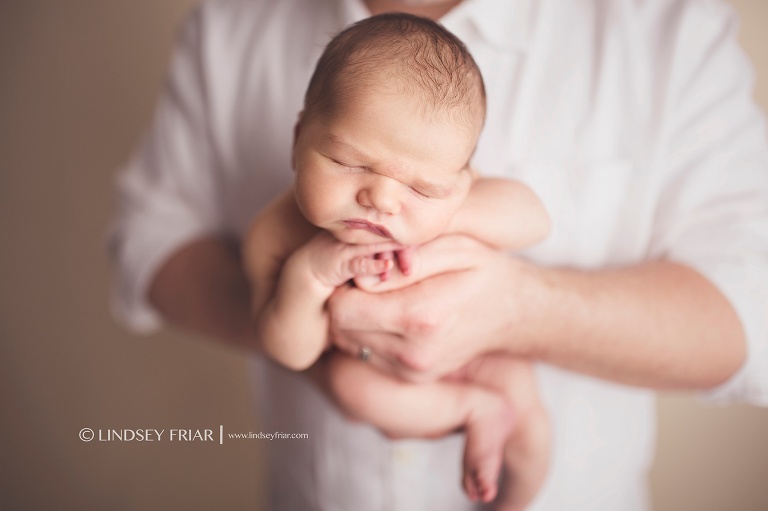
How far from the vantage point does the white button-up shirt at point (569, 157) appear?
0.68 meters

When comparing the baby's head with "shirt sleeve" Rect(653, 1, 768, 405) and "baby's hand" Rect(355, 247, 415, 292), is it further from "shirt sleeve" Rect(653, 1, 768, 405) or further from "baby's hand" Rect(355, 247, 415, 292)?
"shirt sleeve" Rect(653, 1, 768, 405)

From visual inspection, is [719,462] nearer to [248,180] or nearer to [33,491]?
[248,180]

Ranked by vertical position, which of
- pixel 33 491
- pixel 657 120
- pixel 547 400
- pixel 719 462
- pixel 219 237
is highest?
pixel 657 120

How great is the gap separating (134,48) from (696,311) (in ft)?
3.61

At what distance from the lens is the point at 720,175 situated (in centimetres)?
68

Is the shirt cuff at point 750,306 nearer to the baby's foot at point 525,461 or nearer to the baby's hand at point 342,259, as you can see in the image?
the baby's foot at point 525,461

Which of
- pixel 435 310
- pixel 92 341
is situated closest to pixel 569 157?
pixel 435 310

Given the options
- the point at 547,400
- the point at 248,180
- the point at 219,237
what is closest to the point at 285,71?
Result: the point at 248,180

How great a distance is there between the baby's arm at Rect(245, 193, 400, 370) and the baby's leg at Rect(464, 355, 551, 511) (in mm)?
188

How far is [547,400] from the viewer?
0.78 meters

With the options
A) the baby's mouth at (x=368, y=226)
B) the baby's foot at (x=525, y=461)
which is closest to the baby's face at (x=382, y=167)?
the baby's mouth at (x=368, y=226)

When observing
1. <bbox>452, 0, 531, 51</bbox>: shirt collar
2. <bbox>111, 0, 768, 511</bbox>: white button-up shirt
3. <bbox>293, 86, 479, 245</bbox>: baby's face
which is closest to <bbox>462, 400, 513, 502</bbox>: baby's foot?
<bbox>111, 0, 768, 511</bbox>: white button-up shirt

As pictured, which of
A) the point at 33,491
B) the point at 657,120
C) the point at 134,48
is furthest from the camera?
the point at 134,48

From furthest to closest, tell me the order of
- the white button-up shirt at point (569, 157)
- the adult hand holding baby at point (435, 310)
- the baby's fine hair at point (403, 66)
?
1. the white button-up shirt at point (569, 157)
2. the adult hand holding baby at point (435, 310)
3. the baby's fine hair at point (403, 66)
